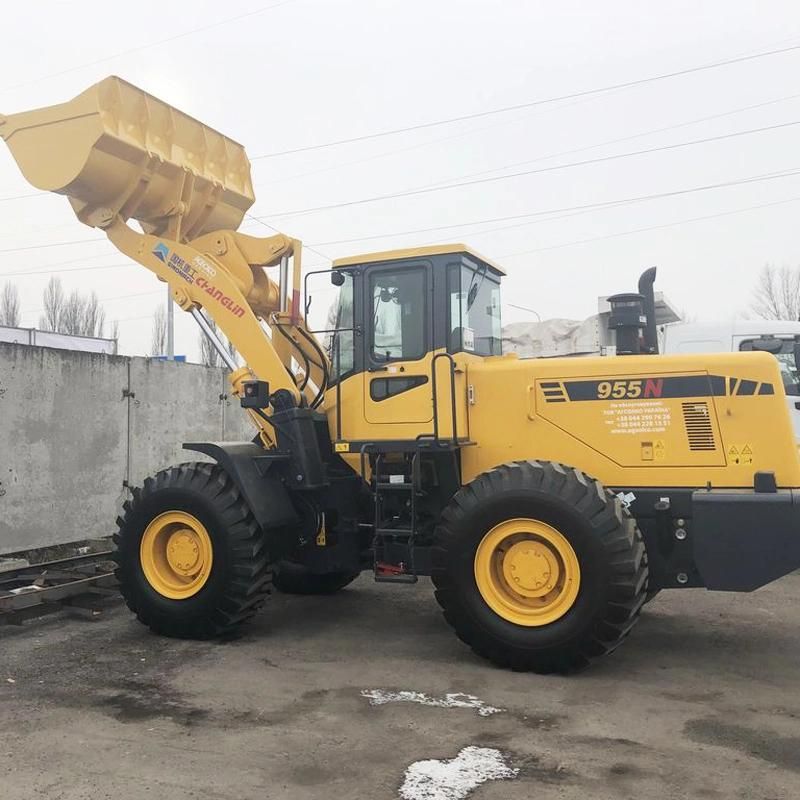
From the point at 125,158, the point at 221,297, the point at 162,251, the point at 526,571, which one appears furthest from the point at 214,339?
the point at 526,571

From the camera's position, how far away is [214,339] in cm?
685

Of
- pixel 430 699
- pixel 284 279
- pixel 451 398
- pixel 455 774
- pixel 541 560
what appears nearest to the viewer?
pixel 455 774

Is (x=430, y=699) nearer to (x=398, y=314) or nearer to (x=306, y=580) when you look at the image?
(x=398, y=314)

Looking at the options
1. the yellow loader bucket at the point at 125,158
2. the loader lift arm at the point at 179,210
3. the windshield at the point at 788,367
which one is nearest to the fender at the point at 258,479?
the loader lift arm at the point at 179,210

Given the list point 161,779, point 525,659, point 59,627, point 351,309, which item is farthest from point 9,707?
point 351,309

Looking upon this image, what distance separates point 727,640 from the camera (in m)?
6.22

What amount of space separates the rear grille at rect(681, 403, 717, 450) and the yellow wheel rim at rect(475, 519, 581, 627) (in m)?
1.17

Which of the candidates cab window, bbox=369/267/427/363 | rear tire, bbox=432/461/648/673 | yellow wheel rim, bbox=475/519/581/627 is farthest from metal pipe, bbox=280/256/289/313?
yellow wheel rim, bbox=475/519/581/627

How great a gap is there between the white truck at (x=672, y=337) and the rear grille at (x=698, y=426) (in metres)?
1.31

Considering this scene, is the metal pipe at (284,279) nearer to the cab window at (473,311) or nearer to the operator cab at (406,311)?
the operator cab at (406,311)

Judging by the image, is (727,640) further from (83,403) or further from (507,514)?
(83,403)

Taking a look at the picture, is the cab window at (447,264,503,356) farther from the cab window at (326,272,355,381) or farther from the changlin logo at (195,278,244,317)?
the changlin logo at (195,278,244,317)

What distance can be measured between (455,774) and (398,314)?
3465 millimetres

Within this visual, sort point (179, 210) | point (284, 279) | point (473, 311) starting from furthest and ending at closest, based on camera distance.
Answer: point (284, 279)
point (179, 210)
point (473, 311)
